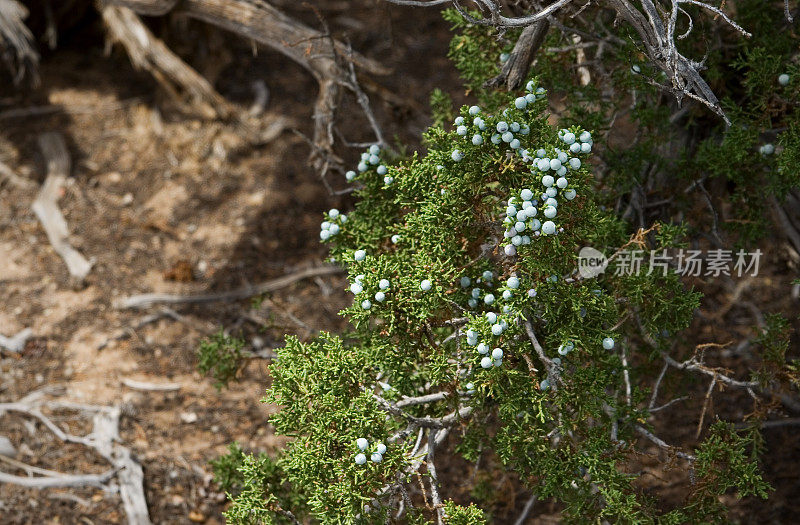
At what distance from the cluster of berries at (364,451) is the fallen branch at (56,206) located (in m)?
2.86

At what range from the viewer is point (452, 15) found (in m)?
2.79

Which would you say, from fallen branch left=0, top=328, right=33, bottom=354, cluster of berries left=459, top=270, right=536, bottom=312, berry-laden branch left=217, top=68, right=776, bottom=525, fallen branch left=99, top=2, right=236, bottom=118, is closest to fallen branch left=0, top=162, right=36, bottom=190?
fallen branch left=99, top=2, right=236, bottom=118

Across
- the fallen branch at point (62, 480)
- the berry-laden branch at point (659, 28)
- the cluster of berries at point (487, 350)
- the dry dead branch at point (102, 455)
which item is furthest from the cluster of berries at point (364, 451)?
the fallen branch at point (62, 480)

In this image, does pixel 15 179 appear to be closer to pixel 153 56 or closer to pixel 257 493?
pixel 153 56

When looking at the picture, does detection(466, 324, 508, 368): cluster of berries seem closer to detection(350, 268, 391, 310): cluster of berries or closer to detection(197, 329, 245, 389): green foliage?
detection(350, 268, 391, 310): cluster of berries

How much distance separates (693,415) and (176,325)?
265 cm

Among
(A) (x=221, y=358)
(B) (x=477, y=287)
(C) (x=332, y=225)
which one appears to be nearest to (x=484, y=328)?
(B) (x=477, y=287)

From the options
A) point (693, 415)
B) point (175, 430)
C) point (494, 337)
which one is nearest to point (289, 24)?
point (175, 430)

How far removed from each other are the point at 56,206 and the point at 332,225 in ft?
9.91

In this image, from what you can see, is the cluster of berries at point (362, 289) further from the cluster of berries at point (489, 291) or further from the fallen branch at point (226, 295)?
the fallen branch at point (226, 295)

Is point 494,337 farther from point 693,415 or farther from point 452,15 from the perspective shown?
point 693,415

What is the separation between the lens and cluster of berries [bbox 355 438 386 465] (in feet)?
6.82

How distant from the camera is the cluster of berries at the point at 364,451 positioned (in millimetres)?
2080

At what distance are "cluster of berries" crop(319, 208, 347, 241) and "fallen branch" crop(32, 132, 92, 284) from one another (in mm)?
2489
